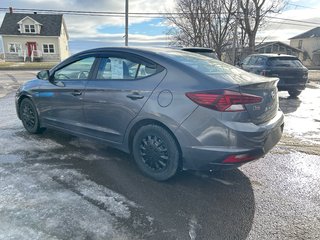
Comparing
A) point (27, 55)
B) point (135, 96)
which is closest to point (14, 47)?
point (27, 55)

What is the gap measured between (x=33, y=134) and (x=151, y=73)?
9.99ft

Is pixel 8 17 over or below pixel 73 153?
over

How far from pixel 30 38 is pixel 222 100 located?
4172 centimetres

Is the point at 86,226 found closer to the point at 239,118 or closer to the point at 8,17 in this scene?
the point at 239,118

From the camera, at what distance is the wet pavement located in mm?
2533

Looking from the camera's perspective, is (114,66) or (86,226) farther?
(114,66)

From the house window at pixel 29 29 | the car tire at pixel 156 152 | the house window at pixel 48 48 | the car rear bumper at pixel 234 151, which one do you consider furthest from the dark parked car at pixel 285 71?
the house window at pixel 29 29

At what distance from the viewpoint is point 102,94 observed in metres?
3.73

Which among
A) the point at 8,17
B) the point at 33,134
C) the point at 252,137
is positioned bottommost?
the point at 33,134

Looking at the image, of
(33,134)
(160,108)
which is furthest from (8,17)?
(160,108)

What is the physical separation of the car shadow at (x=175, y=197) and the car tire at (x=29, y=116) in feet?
3.15

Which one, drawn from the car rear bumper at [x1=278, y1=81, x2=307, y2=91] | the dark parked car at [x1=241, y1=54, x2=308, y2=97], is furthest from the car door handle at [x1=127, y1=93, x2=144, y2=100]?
the car rear bumper at [x1=278, y1=81, x2=307, y2=91]

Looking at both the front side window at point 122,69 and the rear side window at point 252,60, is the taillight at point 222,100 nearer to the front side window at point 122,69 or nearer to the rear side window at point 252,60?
the front side window at point 122,69

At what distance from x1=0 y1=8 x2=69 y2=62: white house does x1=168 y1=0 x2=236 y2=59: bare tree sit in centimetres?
2069
